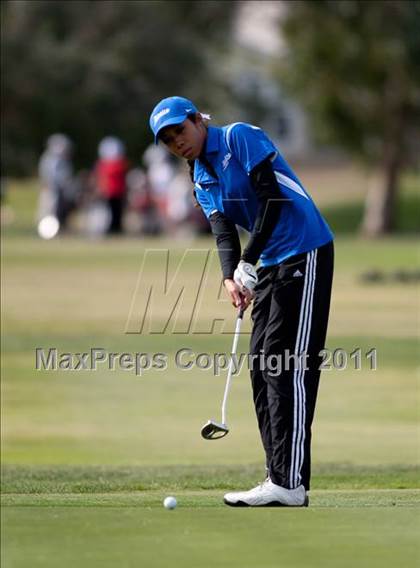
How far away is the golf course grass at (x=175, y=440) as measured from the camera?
5949mm

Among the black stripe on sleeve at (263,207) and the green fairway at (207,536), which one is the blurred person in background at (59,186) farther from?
the green fairway at (207,536)

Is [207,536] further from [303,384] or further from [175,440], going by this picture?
[175,440]

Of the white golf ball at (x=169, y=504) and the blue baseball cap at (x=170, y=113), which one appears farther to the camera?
the blue baseball cap at (x=170, y=113)

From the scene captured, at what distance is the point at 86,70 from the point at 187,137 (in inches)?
1964

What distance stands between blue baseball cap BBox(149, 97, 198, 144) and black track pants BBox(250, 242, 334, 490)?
953mm

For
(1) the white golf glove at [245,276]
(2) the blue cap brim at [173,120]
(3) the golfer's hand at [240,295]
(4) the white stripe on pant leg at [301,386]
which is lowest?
(4) the white stripe on pant leg at [301,386]

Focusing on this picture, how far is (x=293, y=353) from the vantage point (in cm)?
775

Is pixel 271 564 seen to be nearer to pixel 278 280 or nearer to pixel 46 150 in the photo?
pixel 278 280

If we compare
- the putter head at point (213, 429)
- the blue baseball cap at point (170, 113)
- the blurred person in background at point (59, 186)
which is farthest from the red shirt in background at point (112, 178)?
the blue baseball cap at point (170, 113)

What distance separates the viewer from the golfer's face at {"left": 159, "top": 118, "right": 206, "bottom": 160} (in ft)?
25.3

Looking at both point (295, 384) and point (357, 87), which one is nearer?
point (295, 384)

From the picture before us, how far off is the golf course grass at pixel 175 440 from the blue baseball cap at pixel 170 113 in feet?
6.46

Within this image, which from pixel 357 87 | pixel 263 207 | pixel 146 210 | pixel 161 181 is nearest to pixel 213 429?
pixel 263 207

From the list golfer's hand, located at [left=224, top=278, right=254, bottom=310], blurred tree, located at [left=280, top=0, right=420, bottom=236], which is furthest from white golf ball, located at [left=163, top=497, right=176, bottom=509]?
blurred tree, located at [left=280, top=0, right=420, bottom=236]
